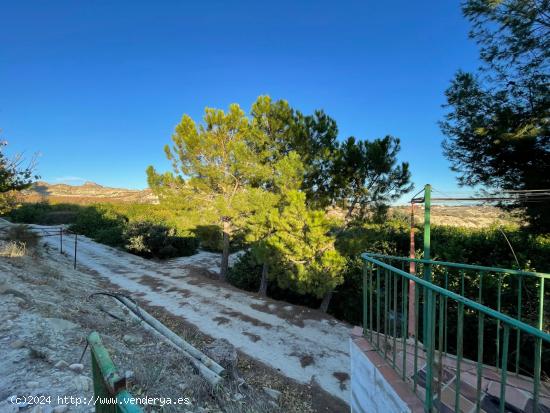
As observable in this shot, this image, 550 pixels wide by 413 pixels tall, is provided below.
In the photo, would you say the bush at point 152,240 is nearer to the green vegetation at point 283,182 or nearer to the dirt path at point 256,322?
the dirt path at point 256,322

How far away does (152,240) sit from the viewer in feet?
52.2

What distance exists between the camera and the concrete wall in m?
2.04

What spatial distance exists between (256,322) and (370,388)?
4829mm

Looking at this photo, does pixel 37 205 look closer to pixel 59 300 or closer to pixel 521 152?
pixel 59 300

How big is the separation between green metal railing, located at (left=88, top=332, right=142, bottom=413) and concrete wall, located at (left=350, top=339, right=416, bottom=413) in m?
1.62

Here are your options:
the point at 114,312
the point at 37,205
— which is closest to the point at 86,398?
the point at 114,312

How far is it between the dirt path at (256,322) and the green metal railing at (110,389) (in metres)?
3.86

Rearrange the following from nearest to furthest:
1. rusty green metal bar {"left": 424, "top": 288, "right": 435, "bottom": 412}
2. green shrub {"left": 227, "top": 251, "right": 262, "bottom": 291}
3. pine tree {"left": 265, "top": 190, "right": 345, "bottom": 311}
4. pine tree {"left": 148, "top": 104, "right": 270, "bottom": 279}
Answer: rusty green metal bar {"left": 424, "top": 288, "right": 435, "bottom": 412}
pine tree {"left": 265, "top": 190, "right": 345, "bottom": 311}
pine tree {"left": 148, "top": 104, "right": 270, "bottom": 279}
green shrub {"left": 227, "top": 251, "right": 262, "bottom": 291}

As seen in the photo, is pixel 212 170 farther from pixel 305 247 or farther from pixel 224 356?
pixel 224 356

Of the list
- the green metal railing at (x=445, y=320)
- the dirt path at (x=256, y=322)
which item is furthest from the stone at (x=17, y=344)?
the green metal railing at (x=445, y=320)

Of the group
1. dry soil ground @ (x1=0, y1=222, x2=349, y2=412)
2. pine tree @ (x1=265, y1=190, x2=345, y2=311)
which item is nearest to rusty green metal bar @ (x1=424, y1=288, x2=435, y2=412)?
dry soil ground @ (x1=0, y1=222, x2=349, y2=412)

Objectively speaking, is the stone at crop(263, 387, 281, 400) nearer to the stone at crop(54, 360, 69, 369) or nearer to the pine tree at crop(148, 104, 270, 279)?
the stone at crop(54, 360, 69, 369)

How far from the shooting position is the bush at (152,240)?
51.4ft

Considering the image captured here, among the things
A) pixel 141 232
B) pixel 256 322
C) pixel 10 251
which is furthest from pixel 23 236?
pixel 256 322
